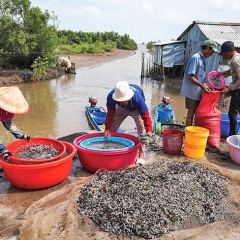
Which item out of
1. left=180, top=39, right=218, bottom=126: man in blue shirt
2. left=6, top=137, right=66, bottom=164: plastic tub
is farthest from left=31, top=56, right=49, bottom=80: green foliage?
left=180, top=39, right=218, bottom=126: man in blue shirt

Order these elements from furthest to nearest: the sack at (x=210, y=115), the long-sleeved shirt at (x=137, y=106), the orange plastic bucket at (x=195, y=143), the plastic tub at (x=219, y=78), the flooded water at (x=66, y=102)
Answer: the flooded water at (x=66, y=102)
the plastic tub at (x=219, y=78)
the sack at (x=210, y=115)
the orange plastic bucket at (x=195, y=143)
the long-sleeved shirt at (x=137, y=106)

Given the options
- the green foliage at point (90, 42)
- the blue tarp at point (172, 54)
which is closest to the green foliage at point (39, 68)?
the blue tarp at point (172, 54)

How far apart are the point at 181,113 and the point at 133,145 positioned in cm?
746

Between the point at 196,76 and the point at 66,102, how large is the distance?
9.03 m

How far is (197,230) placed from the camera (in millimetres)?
2604

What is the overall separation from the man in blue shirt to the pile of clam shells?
1539 millimetres

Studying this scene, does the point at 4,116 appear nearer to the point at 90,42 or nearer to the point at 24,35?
the point at 24,35

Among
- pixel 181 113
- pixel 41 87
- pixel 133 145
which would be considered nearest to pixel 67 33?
pixel 41 87

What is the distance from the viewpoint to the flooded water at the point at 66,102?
29.7 ft

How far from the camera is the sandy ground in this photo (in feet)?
8.29

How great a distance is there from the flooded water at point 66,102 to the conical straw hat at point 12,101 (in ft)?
14.8

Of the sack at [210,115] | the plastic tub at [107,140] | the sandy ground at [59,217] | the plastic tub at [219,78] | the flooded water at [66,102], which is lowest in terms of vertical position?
the flooded water at [66,102]

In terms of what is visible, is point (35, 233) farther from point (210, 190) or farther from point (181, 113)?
point (181, 113)

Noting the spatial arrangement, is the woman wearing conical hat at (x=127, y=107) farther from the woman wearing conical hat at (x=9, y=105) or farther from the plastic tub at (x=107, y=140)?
the woman wearing conical hat at (x=9, y=105)
